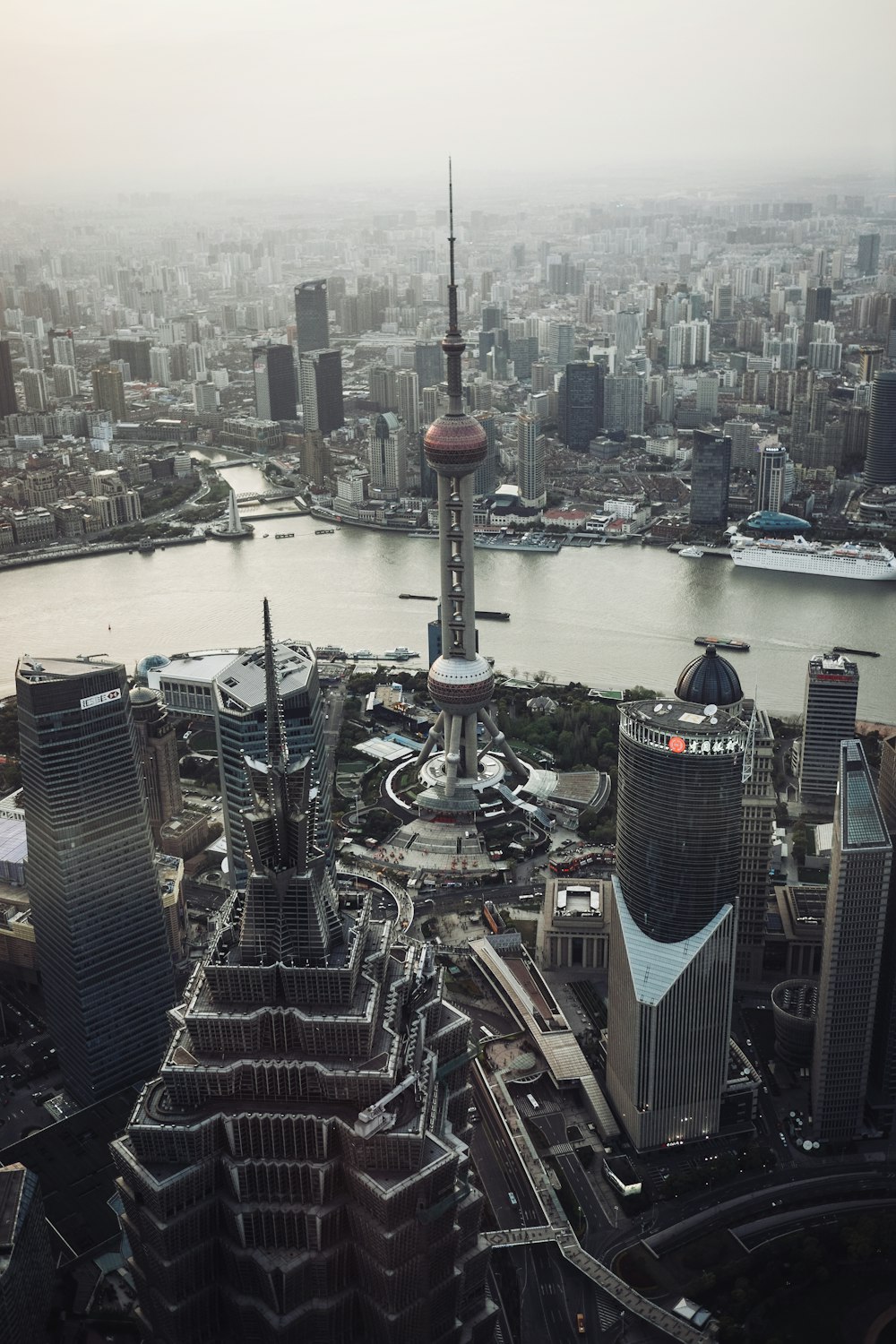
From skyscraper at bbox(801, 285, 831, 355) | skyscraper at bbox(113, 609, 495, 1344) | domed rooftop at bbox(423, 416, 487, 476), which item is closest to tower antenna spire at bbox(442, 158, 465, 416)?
domed rooftop at bbox(423, 416, 487, 476)

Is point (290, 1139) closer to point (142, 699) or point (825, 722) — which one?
point (142, 699)

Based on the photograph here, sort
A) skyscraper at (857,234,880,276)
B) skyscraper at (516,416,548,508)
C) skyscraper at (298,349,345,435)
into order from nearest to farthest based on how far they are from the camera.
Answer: skyscraper at (516,416,548,508), skyscraper at (298,349,345,435), skyscraper at (857,234,880,276)

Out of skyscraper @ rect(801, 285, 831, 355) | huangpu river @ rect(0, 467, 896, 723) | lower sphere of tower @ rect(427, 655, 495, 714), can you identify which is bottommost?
huangpu river @ rect(0, 467, 896, 723)

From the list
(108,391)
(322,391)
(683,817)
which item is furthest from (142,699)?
(108,391)

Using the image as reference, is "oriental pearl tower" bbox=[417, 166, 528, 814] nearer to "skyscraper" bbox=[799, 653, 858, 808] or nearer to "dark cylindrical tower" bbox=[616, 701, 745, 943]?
"skyscraper" bbox=[799, 653, 858, 808]

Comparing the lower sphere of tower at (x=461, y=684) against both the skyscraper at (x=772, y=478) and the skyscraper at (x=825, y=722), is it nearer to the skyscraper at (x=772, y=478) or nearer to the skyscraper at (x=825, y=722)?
the skyscraper at (x=825, y=722)

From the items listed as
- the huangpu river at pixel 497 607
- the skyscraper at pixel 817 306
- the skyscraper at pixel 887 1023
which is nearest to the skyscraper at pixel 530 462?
the huangpu river at pixel 497 607

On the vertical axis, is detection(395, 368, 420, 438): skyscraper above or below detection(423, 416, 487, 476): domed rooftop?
below

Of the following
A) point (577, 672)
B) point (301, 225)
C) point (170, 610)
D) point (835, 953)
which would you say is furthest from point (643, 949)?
point (301, 225)
